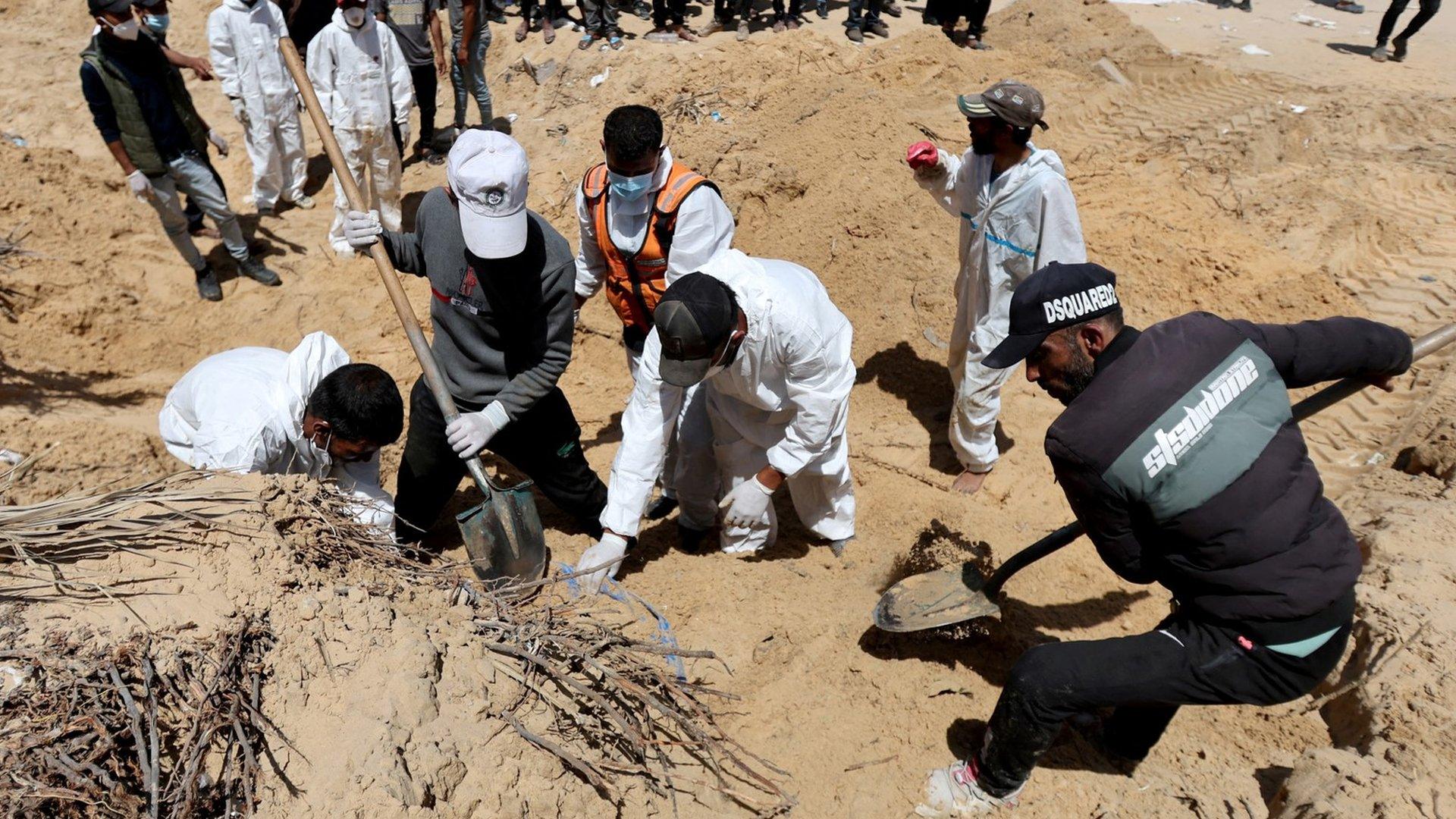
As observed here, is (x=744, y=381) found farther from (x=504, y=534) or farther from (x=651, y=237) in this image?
(x=504, y=534)

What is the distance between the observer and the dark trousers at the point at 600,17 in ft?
27.1

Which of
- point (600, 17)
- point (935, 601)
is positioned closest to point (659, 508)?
point (935, 601)

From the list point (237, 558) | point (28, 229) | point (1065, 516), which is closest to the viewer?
point (237, 558)

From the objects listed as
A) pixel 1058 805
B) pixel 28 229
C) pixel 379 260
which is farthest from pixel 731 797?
pixel 28 229

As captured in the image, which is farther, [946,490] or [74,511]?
[946,490]

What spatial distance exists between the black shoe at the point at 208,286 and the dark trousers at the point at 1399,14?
1156 centimetres

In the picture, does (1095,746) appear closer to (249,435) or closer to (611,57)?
(249,435)

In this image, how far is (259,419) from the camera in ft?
9.89

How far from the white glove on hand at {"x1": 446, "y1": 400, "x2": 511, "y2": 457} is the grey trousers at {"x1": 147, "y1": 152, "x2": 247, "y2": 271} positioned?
3.76 metres

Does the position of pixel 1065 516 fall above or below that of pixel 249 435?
below

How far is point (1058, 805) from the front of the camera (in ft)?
9.18

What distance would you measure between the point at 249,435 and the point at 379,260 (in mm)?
840

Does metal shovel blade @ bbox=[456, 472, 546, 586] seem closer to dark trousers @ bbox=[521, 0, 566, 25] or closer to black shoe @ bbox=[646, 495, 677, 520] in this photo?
black shoe @ bbox=[646, 495, 677, 520]

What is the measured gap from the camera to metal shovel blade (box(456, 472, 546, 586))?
3266 millimetres
